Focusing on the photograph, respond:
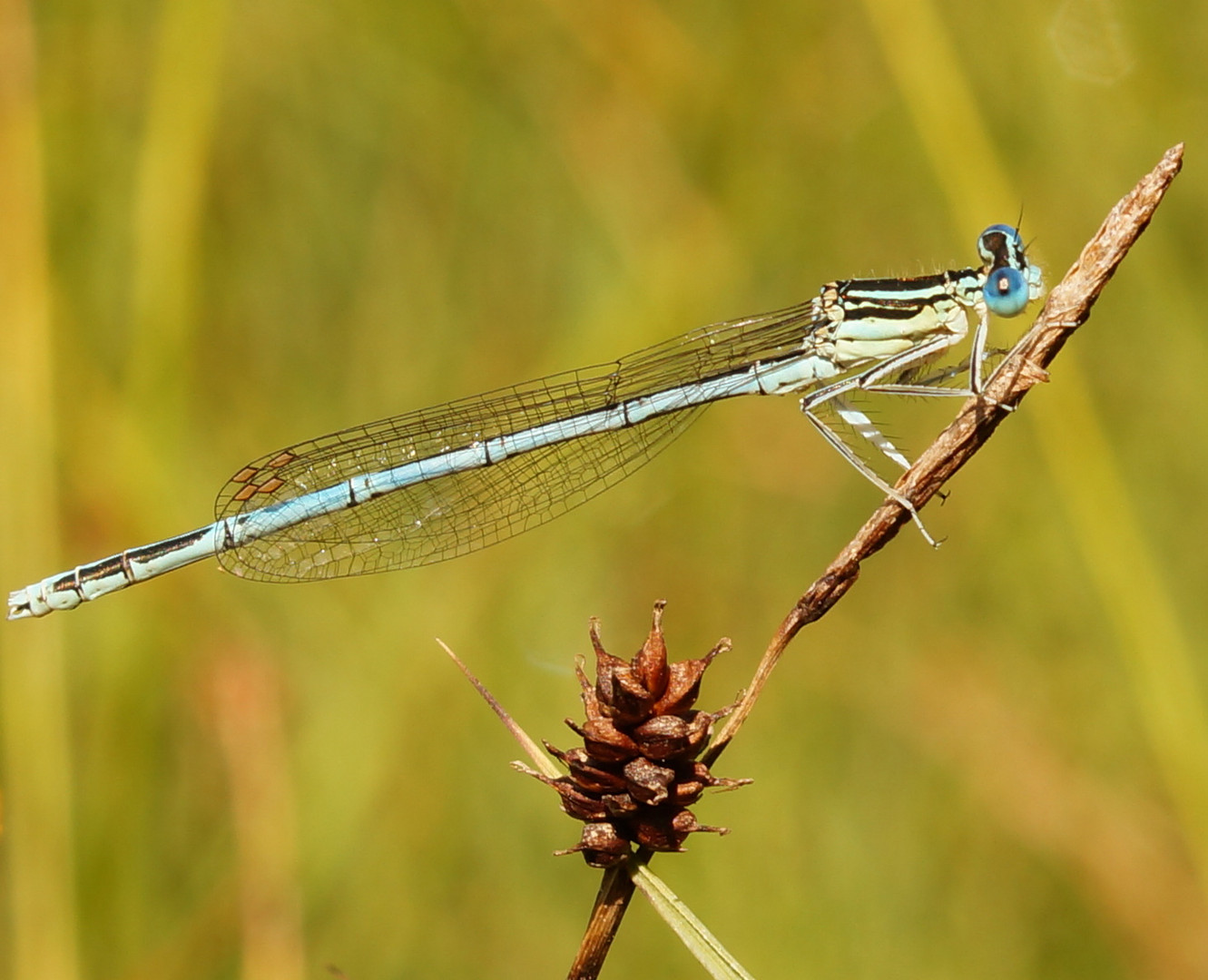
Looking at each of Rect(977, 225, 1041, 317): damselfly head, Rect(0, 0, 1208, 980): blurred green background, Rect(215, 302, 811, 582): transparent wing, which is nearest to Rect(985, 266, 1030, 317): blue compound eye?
Rect(977, 225, 1041, 317): damselfly head

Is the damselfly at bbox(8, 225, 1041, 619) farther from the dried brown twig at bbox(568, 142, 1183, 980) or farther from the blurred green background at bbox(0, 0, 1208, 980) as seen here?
the dried brown twig at bbox(568, 142, 1183, 980)

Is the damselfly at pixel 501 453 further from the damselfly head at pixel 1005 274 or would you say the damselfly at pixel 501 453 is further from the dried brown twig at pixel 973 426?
the dried brown twig at pixel 973 426

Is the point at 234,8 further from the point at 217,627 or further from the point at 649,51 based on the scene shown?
the point at 217,627

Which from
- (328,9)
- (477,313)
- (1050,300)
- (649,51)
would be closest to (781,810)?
(477,313)

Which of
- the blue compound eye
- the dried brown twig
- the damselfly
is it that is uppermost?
the damselfly

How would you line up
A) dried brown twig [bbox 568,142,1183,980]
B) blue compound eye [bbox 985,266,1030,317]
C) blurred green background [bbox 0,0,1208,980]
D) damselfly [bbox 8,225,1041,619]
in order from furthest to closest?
damselfly [bbox 8,225,1041,619]
blurred green background [bbox 0,0,1208,980]
blue compound eye [bbox 985,266,1030,317]
dried brown twig [bbox 568,142,1183,980]

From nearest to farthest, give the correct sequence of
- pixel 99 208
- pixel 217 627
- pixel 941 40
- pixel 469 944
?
1. pixel 941 40
2. pixel 469 944
3. pixel 217 627
4. pixel 99 208
